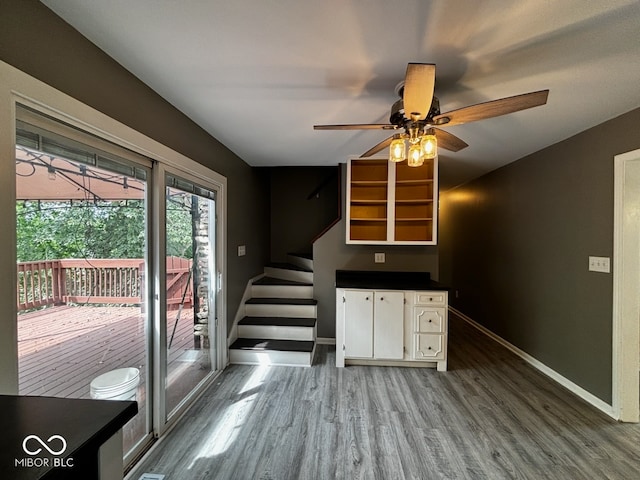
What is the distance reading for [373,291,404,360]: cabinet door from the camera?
293 centimetres

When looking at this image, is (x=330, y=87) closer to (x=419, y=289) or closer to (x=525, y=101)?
(x=525, y=101)

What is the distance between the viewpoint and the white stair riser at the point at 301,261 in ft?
13.7

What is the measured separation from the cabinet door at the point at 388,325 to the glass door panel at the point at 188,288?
1.77 metres

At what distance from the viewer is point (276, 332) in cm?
327

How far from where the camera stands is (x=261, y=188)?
4.33 m

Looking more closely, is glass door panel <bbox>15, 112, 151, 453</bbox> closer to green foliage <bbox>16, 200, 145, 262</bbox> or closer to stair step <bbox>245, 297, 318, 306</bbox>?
green foliage <bbox>16, 200, 145, 262</bbox>

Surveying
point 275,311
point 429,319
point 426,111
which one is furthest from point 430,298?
point 426,111

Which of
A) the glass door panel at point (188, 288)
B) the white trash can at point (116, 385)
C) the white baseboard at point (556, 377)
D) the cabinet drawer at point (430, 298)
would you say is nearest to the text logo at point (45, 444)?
the white trash can at point (116, 385)

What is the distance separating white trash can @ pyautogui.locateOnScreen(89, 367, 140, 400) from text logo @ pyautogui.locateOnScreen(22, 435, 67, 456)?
1292 mm

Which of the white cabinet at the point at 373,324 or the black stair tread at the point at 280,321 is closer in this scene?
the white cabinet at the point at 373,324

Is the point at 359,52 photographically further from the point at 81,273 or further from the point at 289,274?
the point at 289,274

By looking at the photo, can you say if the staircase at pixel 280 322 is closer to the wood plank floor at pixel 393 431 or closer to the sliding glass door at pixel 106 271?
the wood plank floor at pixel 393 431

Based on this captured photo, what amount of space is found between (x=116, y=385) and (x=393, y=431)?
192 cm

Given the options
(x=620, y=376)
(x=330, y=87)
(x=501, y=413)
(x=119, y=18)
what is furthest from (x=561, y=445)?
(x=119, y=18)
